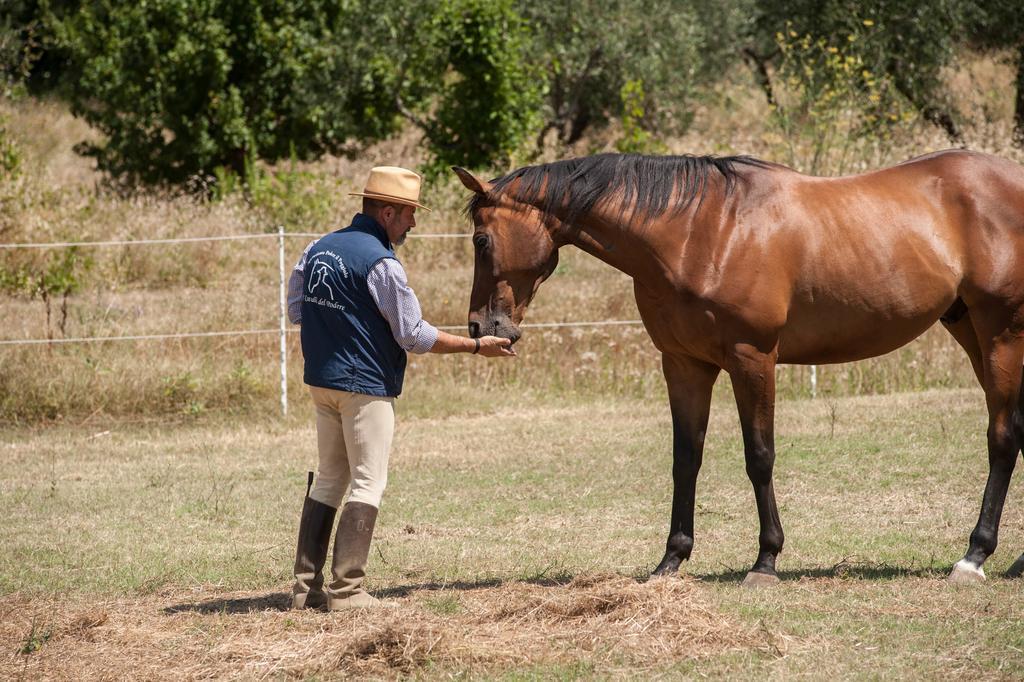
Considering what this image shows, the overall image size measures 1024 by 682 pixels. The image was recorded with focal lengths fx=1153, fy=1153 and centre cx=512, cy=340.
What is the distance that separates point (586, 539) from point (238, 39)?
14.1m

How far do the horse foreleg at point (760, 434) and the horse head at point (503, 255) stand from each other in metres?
1.06

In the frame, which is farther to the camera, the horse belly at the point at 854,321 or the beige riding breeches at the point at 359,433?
the horse belly at the point at 854,321

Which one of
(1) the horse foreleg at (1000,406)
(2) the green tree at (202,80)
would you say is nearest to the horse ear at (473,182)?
(1) the horse foreleg at (1000,406)

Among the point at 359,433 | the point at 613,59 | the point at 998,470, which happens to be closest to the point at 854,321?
the point at 998,470

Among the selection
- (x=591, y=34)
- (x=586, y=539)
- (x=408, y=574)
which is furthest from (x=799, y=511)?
(x=591, y=34)

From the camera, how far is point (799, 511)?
716 cm

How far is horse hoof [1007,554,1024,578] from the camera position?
18.6ft

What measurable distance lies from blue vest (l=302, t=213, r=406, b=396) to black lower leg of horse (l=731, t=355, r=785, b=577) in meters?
1.67

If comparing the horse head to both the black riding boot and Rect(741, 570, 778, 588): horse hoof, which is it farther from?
Rect(741, 570, 778, 588): horse hoof

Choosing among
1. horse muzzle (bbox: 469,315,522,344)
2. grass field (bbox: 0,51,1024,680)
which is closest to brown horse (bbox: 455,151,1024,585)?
horse muzzle (bbox: 469,315,522,344)

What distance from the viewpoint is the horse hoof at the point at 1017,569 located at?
223 inches

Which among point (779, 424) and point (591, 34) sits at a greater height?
point (591, 34)

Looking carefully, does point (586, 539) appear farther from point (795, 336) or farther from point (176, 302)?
point (176, 302)

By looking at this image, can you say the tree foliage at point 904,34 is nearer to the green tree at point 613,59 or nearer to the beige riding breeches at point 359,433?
the green tree at point 613,59
